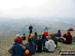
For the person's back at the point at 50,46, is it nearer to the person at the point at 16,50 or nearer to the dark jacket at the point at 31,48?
the dark jacket at the point at 31,48

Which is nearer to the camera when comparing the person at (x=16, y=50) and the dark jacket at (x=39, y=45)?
the person at (x=16, y=50)

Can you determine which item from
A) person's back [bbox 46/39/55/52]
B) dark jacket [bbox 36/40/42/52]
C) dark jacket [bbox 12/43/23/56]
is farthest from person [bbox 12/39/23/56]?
Result: person's back [bbox 46/39/55/52]

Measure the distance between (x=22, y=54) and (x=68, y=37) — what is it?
6662 millimetres

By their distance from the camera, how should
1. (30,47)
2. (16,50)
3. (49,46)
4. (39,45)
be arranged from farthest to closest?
(49,46) → (39,45) → (30,47) → (16,50)

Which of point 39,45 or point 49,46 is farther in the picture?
point 49,46

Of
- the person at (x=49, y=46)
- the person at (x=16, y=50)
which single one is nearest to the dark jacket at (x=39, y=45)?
the person at (x=49, y=46)

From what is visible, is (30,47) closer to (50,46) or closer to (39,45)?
(39,45)

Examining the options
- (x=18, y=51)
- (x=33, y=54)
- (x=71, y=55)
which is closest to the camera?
(x=18, y=51)

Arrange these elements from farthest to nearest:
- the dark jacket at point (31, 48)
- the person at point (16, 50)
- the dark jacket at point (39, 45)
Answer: the dark jacket at point (39, 45) < the dark jacket at point (31, 48) < the person at point (16, 50)

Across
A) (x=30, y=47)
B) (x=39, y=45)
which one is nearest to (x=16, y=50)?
(x=30, y=47)

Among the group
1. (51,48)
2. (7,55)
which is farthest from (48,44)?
(7,55)

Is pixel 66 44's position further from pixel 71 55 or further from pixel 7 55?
pixel 7 55

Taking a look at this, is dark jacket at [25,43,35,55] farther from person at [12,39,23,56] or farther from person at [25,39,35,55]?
person at [12,39,23,56]

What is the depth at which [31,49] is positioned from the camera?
9852 millimetres
